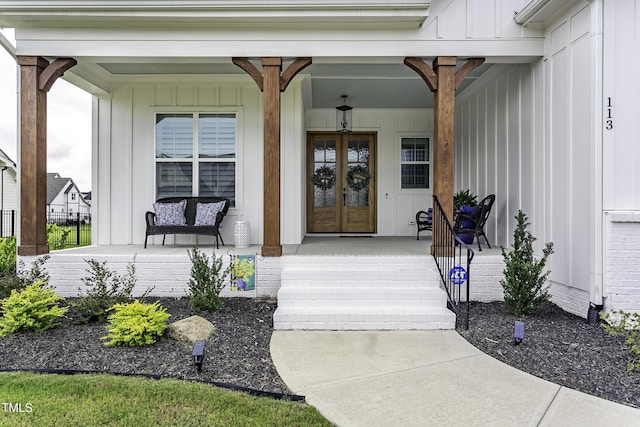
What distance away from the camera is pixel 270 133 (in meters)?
4.83

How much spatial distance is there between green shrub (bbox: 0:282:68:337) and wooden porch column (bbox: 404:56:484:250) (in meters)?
4.11

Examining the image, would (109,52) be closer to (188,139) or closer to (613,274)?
(188,139)

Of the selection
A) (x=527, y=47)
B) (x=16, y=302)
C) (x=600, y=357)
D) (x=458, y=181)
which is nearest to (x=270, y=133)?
(x=16, y=302)

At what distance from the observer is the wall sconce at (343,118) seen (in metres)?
7.98

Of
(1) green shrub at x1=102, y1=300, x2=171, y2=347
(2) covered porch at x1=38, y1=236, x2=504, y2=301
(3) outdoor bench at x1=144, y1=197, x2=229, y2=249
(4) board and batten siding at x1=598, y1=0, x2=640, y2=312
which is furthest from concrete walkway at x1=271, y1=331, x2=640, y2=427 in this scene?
(3) outdoor bench at x1=144, y1=197, x2=229, y2=249

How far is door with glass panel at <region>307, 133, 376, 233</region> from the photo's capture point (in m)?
8.45

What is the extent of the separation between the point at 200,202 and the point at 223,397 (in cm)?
435

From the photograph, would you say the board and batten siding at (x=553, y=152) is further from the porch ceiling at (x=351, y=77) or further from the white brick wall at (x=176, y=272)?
the porch ceiling at (x=351, y=77)

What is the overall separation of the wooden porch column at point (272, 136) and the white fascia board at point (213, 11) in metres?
0.50

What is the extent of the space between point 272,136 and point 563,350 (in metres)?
3.62

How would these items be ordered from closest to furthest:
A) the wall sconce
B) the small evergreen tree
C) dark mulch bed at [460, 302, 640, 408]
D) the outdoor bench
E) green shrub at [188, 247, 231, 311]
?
1. dark mulch bed at [460, 302, 640, 408]
2. the small evergreen tree
3. green shrub at [188, 247, 231, 311]
4. the outdoor bench
5. the wall sconce

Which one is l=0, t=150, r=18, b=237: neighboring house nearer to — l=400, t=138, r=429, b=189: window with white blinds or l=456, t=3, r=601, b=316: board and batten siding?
l=400, t=138, r=429, b=189: window with white blinds

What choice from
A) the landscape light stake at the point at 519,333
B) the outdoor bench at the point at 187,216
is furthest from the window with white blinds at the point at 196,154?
the landscape light stake at the point at 519,333

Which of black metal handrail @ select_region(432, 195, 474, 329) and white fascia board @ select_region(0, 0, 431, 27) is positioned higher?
white fascia board @ select_region(0, 0, 431, 27)
